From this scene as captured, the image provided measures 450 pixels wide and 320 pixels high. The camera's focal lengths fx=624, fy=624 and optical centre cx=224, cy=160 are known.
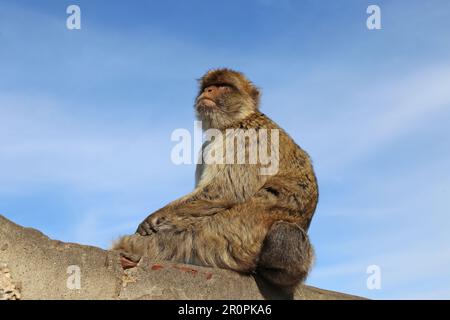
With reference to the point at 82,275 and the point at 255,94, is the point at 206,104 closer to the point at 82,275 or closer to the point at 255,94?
the point at 255,94

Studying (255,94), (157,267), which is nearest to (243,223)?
(157,267)

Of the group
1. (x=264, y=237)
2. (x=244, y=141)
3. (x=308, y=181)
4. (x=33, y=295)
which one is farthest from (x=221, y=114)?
(x=33, y=295)

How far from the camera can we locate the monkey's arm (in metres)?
7.08

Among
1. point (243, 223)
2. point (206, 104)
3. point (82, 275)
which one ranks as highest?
point (206, 104)

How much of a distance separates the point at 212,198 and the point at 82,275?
6.55ft

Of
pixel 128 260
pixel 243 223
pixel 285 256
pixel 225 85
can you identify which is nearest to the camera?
pixel 128 260

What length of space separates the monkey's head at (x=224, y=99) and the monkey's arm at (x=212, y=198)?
1.11 metres

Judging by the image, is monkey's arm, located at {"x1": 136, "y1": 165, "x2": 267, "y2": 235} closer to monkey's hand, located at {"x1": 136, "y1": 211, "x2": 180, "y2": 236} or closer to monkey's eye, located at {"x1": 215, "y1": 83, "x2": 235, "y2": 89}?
monkey's hand, located at {"x1": 136, "y1": 211, "x2": 180, "y2": 236}

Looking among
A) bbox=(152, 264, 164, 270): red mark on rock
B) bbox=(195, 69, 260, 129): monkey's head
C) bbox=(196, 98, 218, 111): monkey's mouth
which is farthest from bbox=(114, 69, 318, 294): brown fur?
bbox=(196, 98, 218, 111): monkey's mouth

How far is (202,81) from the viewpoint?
9.11 meters

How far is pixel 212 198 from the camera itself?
731 cm

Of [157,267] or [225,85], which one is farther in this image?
[225,85]

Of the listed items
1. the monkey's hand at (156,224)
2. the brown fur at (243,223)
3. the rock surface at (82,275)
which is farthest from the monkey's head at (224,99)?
the rock surface at (82,275)

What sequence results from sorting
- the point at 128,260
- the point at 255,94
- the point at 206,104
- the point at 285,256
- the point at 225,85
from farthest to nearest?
the point at 255,94 → the point at 225,85 → the point at 206,104 → the point at 285,256 → the point at 128,260
